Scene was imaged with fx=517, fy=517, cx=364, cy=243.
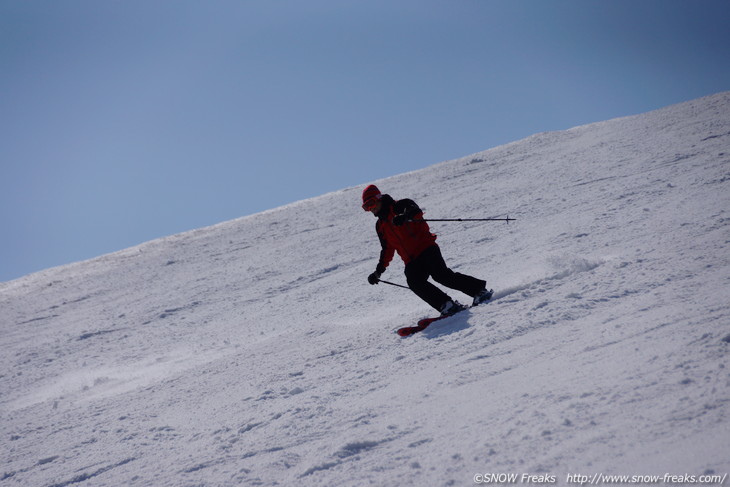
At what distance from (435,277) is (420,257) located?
0.27m

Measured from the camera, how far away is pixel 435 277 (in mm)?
5547

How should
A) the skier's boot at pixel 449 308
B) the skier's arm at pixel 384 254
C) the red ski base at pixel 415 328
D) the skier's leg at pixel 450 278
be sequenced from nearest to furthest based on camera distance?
the red ski base at pixel 415 328, the skier's boot at pixel 449 308, the skier's leg at pixel 450 278, the skier's arm at pixel 384 254

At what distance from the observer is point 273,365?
549cm

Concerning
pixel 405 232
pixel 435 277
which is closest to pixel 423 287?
pixel 435 277

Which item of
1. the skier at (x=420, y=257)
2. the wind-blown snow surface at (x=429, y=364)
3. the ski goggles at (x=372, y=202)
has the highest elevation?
the ski goggles at (x=372, y=202)

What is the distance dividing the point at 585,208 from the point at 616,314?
232 inches

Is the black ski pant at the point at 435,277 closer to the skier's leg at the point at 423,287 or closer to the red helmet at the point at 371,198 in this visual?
the skier's leg at the point at 423,287

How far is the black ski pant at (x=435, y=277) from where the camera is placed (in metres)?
5.46

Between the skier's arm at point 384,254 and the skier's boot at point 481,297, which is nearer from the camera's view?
the skier's boot at point 481,297

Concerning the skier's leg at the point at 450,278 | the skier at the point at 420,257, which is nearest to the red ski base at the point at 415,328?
the skier at the point at 420,257

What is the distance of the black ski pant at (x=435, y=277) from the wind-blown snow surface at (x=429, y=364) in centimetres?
31

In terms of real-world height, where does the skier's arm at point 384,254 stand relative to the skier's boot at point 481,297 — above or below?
above

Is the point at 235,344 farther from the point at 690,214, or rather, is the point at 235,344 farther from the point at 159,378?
the point at 690,214

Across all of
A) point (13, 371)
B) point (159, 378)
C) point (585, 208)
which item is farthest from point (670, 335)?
point (13, 371)
